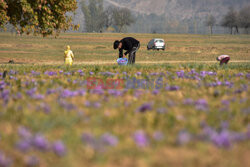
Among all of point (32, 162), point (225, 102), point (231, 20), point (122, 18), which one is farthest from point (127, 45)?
point (122, 18)

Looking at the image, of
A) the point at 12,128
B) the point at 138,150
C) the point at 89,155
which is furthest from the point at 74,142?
the point at 12,128

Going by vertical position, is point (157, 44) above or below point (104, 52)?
above

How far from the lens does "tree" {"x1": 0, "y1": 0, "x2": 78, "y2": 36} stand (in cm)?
1778

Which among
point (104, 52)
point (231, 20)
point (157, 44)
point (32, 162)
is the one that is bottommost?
point (104, 52)

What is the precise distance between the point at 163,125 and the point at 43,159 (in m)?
1.31

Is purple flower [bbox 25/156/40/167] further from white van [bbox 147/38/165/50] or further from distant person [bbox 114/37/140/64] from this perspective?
white van [bbox 147/38/165/50]

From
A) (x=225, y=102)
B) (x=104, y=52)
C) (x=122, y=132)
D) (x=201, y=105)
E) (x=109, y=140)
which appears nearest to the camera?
(x=109, y=140)

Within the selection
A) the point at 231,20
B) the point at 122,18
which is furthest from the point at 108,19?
the point at 231,20

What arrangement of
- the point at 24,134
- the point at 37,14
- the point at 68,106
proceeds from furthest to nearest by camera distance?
the point at 37,14 → the point at 68,106 → the point at 24,134

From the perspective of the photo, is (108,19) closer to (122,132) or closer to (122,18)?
(122,18)

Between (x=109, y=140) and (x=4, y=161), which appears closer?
(x=4, y=161)

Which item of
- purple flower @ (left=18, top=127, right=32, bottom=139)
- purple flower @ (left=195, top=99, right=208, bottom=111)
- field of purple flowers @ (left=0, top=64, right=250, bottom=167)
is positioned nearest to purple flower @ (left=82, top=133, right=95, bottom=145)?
field of purple flowers @ (left=0, top=64, right=250, bottom=167)

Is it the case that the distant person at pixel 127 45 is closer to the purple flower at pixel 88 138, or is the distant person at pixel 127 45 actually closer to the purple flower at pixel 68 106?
the purple flower at pixel 68 106

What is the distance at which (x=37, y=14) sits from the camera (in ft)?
63.4
